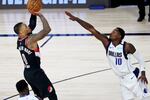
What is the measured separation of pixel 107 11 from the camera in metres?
16.5

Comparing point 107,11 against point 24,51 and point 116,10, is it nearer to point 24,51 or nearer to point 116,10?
point 116,10

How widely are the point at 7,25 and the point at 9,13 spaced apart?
2394 millimetres

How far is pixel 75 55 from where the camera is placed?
10414 millimetres

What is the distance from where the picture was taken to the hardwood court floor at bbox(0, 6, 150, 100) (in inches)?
313

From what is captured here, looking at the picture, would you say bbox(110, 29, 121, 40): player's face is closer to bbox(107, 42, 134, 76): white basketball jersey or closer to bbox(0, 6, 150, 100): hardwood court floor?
bbox(107, 42, 134, 76): white basketball jersey

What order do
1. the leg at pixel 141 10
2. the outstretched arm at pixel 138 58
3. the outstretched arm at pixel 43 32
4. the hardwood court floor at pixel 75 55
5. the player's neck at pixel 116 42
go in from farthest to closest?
the leg at pixel 141 10
the hardwood court floor at pixel 75 55
the player's neck at pixel 116 42
the outstretched arm at pixel 138 58
the outstretched arm at pixel 43 32

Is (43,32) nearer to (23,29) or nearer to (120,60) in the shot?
(23,29)

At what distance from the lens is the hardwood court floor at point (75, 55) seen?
795 cm

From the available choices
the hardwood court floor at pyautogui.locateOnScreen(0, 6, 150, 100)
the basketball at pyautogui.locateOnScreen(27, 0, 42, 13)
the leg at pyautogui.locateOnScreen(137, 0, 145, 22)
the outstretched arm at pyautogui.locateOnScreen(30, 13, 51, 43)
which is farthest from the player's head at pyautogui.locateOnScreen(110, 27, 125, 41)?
the leg at pyautogui.locateOnScreen(137, 0, 145, 22)

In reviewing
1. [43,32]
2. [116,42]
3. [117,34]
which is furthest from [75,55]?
[43,32]

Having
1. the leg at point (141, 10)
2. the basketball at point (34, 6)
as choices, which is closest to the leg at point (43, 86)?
the basketball at point (34, 6)

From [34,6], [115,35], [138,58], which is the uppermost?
[34,6]

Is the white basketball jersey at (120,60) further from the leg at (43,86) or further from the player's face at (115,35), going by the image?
the leg at (43,86)

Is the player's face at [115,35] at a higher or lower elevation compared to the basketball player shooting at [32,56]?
higher
